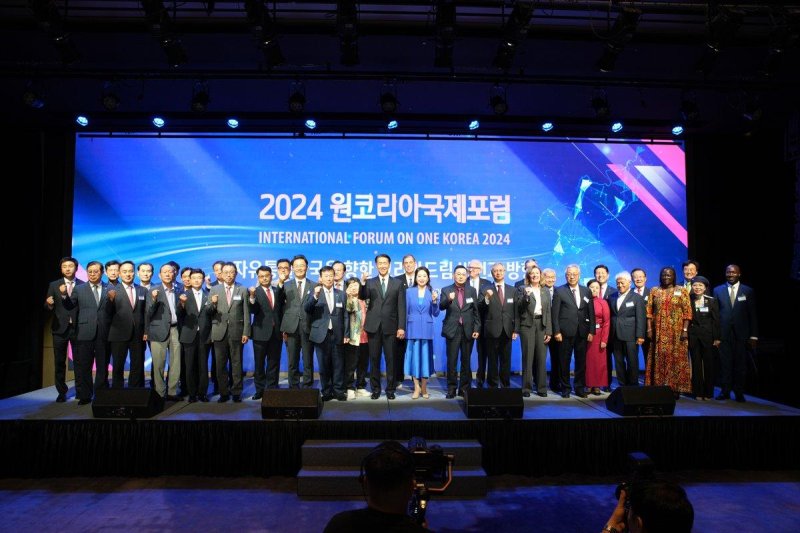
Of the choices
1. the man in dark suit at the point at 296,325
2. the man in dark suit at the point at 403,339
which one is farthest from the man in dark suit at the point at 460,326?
the man in dark suit at the point at 296,325

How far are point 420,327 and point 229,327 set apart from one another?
6.97ft

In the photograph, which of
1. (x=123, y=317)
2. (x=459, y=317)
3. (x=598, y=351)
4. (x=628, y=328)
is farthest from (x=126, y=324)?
(x=628, y=328)

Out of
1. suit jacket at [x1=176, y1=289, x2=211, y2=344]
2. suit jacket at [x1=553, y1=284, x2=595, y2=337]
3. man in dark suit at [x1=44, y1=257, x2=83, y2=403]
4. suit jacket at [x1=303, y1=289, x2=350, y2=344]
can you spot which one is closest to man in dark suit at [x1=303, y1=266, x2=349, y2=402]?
suit jacket at [x1=303, y1=289, x2=350, y2=344]

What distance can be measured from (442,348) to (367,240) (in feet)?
6.35

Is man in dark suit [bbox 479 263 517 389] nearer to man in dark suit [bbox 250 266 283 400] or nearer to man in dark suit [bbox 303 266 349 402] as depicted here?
man in dark suit [bbox 303 266 349 402]

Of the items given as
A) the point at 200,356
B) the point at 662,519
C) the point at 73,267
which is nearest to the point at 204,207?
the point at 73,267

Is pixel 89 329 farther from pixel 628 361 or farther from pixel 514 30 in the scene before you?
pixel 628 361

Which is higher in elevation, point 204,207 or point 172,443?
point 204,207

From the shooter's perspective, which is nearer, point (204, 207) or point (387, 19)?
point (387, 19)

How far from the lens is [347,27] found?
537cm

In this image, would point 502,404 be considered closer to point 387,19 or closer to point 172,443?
point 172,443

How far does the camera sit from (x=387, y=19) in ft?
20.5

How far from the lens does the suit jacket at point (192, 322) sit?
19.2 ft

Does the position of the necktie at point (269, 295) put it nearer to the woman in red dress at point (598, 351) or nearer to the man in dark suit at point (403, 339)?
the man in dark suit at point (403, 339)
